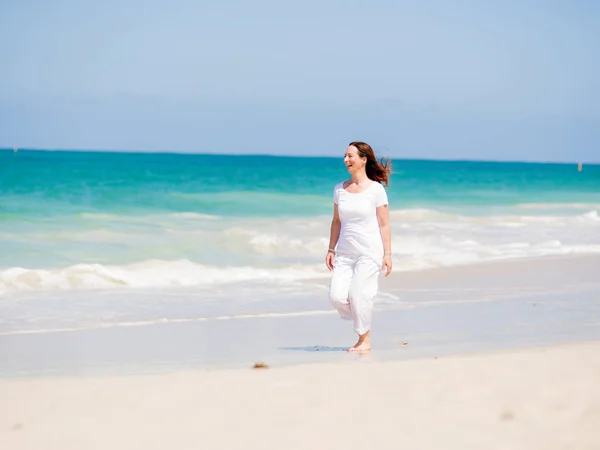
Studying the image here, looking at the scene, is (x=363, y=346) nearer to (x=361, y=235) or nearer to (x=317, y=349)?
(x=317, y=349)

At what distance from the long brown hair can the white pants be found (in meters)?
0.64

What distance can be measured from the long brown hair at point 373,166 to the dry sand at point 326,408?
1.60m

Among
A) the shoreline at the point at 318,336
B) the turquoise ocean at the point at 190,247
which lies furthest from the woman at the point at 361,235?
the turquoise ocean at the point at 190,247

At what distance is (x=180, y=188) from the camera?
44.1m

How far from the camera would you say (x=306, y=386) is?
5371 millimetres

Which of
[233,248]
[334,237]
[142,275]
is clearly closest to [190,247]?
[233,248]

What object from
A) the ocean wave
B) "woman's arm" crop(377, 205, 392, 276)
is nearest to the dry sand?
"woman's arm" crop(377, 205, 392, 276)

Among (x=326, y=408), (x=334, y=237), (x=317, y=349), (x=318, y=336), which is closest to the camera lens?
(x=326, y=408)

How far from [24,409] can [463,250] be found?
13.8m

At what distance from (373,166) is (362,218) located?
423 millimetres

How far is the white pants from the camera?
271 inches

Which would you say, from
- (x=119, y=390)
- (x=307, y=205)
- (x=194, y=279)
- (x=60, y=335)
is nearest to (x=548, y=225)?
(x=307, y=205)

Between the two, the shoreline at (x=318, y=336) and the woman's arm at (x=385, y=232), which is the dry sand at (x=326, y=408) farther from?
the woman's arm at (x=385, y=232)

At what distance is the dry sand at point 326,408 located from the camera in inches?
173
